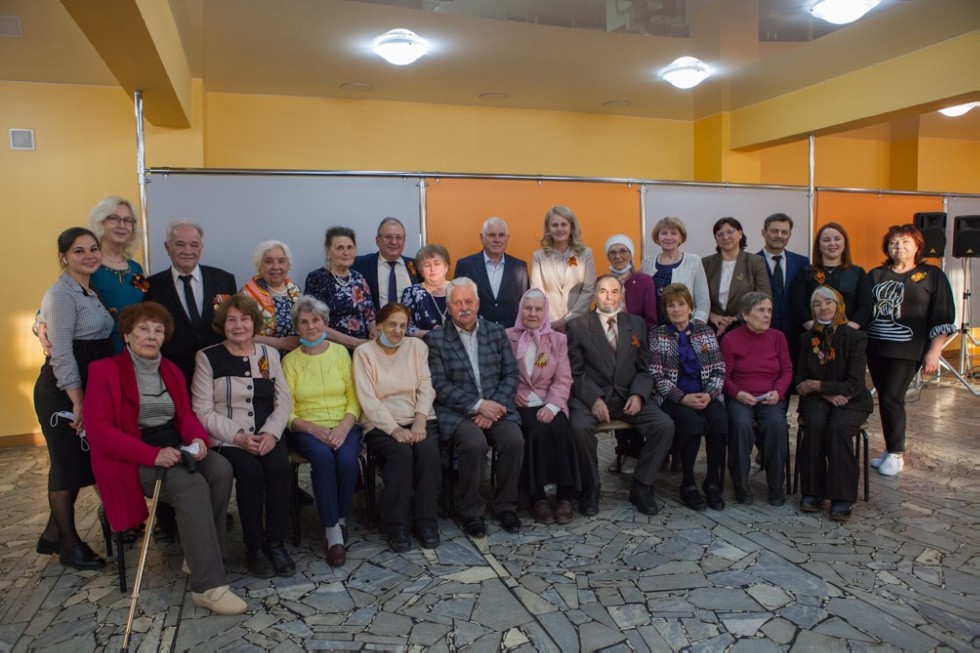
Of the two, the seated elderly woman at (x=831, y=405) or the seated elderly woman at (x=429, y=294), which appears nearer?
the seated elderly woman at (x=831, y=405)

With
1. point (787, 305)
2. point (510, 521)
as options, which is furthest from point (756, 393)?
point (510, 521)

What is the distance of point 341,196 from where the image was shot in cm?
431

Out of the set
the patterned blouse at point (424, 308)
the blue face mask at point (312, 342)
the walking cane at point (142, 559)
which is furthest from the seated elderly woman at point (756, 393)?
the walking cane at point (142, 559)

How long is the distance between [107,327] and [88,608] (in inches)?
43.8

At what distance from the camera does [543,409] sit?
340 centimetres

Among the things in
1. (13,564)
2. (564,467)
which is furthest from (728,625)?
(13,564)

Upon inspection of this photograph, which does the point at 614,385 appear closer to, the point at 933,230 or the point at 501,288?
the point at 501,288

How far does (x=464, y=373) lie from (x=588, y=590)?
3.94 ft

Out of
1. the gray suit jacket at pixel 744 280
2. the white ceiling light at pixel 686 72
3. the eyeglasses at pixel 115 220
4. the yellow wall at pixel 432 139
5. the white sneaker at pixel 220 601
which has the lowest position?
the white sneaker at pixel 220 601

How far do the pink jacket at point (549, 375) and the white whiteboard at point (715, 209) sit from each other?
72.5 inches

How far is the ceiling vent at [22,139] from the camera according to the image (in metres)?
5.09

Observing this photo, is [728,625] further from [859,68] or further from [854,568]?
[859,68]

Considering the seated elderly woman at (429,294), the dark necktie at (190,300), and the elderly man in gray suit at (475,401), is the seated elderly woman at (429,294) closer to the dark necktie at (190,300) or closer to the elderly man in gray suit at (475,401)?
the elderly man in gray suit at (475,401)

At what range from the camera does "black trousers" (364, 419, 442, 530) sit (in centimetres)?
305
